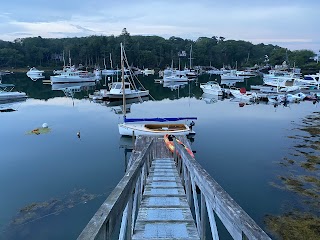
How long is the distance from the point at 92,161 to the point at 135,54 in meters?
109

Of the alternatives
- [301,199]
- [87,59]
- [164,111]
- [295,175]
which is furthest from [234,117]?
[87,59]

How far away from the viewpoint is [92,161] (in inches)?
740

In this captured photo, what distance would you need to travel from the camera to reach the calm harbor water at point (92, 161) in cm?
1227

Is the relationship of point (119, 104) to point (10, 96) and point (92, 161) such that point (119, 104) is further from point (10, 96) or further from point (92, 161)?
point (92, 161)

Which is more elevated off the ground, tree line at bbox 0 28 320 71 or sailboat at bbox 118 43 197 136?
tree line at bbox 0 28 320 71

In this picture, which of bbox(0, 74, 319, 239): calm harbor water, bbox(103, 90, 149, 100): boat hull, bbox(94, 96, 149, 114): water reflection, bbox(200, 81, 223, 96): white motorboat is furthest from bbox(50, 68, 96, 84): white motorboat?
bbox(0, 74, 319, 239): calm harbor water

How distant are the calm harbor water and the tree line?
85.7m

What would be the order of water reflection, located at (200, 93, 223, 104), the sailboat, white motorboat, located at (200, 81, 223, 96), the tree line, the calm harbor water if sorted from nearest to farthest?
the calm harbor water < the sailboat < water reflection, located at (200, 93, 223, 104) < white motorboat, located at (200, 81, 223, 96) < the tree line

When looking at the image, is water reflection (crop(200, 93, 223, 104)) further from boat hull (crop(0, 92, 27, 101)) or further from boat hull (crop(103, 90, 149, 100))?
boat hull (crop(0, 92, 27, 101))

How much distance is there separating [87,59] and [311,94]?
321 ft

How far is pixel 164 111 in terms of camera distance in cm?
3934

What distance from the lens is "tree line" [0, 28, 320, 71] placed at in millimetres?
121875

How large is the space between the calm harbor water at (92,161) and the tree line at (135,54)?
85.7 metres

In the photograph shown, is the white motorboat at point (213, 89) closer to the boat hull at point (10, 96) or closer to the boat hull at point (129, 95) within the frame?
the boat hull at point (129, 95)
